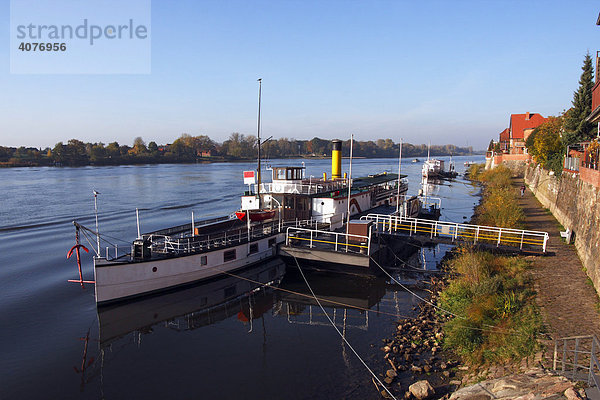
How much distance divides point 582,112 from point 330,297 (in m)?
38.7

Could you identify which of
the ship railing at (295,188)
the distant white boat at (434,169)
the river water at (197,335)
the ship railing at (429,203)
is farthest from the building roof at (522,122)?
the ship railing at (295,188)

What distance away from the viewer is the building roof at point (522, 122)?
3706 inches

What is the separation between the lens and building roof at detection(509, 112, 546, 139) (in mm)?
94125

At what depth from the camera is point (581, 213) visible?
837 inches

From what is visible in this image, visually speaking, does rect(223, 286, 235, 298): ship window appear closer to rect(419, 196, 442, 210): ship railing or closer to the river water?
the river water

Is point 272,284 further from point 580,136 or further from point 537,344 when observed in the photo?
point 580,136

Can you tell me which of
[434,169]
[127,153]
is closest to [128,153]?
[127,153]

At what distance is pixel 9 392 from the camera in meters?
12.3

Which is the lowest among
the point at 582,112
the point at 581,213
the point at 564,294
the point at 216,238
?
the point at 564,294

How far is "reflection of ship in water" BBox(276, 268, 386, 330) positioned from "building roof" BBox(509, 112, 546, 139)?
294ft

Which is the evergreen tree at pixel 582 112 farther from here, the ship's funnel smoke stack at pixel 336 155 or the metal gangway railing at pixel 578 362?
the metal gangway railing at pixel 578 362

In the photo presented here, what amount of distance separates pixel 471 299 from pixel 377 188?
20.3 m

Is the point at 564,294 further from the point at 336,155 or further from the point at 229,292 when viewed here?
the point at 336,155

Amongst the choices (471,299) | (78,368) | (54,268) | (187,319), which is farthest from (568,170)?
(54,268)
